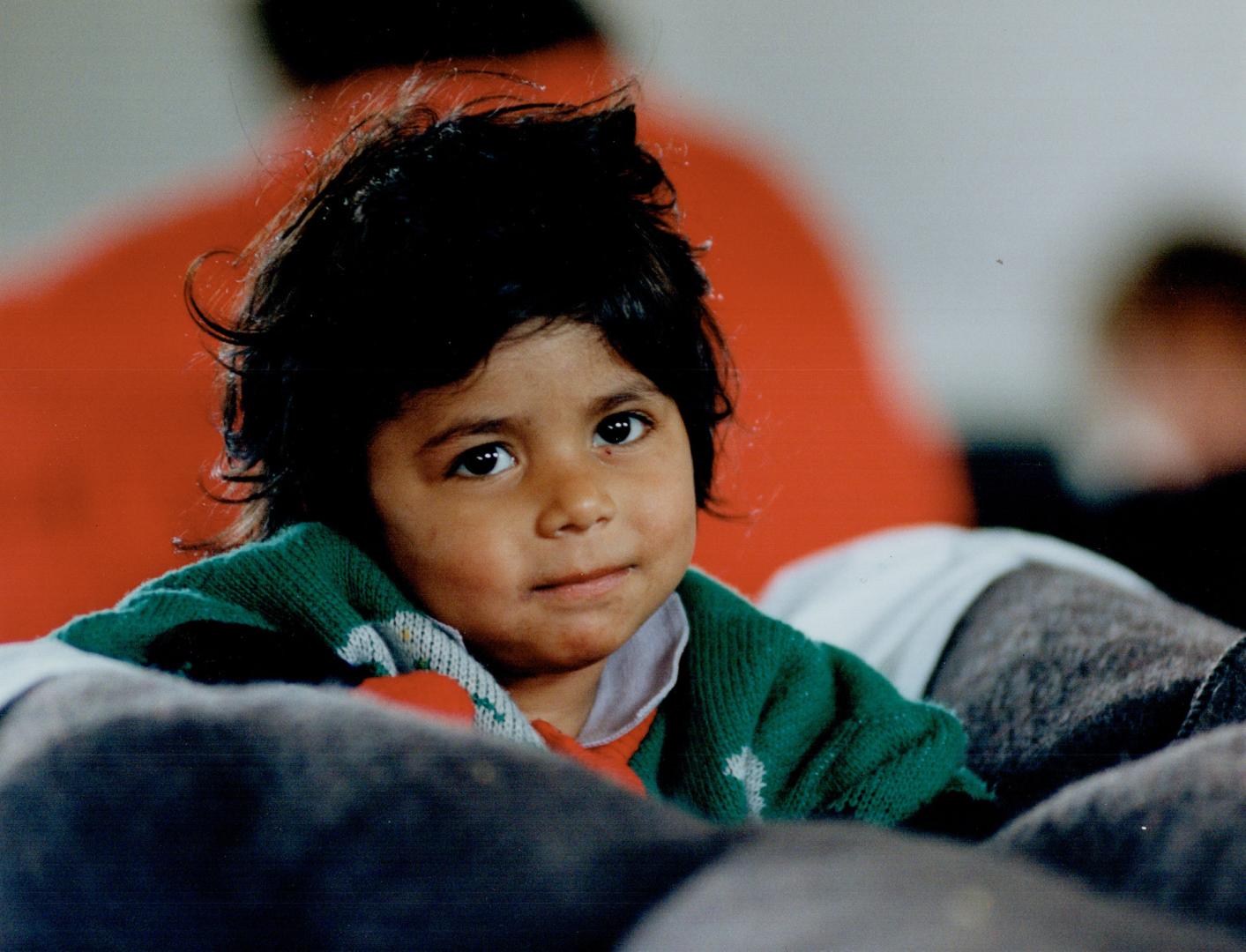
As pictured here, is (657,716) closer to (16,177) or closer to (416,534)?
(416,534)

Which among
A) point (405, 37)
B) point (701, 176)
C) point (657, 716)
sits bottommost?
point (657, 716)

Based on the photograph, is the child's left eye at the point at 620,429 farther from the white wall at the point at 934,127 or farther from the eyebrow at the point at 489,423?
the white wall at the point at 934,127

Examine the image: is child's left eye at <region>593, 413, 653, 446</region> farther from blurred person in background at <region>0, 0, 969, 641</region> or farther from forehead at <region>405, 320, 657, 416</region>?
blurred person in background at <region>0, 0, 969, 641</region>

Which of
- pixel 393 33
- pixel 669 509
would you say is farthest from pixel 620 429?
pixel 393 33

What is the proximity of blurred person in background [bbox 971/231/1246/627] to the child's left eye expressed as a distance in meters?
0.49

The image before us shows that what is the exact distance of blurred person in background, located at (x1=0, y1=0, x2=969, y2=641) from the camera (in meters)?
0.70

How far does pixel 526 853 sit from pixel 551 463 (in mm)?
270

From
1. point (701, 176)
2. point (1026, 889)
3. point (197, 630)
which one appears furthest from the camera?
point (701, 176)

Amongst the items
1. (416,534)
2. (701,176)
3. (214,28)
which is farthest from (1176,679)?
(214,28)

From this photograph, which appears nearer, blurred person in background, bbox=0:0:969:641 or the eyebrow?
the eyebrow

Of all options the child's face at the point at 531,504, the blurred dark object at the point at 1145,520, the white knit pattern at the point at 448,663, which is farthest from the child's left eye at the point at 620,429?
the blurred dark object at the point at 1145,520

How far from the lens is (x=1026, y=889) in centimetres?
23

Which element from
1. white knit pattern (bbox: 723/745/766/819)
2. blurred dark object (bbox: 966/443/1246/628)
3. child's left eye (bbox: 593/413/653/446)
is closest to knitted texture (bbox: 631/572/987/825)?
white knit pattern (bbox: 723/745/766/819)

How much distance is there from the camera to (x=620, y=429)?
1.82 feet
